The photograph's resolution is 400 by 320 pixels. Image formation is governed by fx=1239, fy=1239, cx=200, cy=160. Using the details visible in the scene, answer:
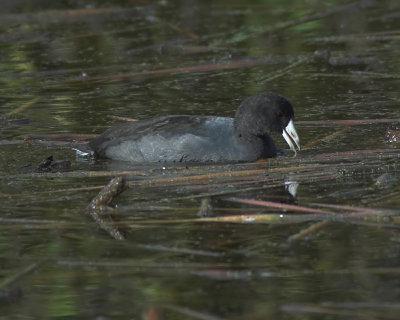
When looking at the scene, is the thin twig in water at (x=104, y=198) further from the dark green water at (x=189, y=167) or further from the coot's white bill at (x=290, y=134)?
the coot's white bill at (x=290, y=134)

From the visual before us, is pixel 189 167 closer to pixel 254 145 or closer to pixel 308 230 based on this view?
pixel 254 145

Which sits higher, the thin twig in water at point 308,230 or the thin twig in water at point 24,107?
the thin twig in water at point 308,230

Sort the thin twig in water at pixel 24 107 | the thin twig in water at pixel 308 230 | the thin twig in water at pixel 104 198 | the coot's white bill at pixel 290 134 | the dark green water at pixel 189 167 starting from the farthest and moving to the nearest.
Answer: the thin twig in water at pixel 24 107 → the coot's white bill at pixel 290 134 → the thin twig in water at pixel 104 198 → the thin twig in water at pixel 308 230 → the dark green water at pixel 189 167

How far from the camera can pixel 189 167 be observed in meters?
8.04

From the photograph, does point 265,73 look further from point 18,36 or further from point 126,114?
point 18,36

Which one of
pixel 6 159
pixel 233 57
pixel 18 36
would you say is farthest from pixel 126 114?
pixel 18 36

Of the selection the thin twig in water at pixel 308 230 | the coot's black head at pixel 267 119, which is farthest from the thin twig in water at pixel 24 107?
the thin twig in water at pixel 308 230

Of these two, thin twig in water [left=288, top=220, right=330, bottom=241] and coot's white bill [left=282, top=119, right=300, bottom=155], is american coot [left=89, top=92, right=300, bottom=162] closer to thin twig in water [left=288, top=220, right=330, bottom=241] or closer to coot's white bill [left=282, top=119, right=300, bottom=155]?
coot's white bill [left=282, top=119, right=300, bottom=155]

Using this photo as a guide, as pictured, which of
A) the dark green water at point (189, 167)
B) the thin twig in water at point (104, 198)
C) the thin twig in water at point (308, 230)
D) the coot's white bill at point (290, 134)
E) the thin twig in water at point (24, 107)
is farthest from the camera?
the thin twig in water at point (24, 107)

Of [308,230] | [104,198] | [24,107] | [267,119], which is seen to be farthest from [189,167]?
[24,107]

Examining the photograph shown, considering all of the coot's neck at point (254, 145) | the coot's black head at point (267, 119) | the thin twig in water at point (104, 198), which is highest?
the thin twig in water at point (104, 198)

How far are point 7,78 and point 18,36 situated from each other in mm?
2111

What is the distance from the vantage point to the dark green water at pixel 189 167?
18.2ft

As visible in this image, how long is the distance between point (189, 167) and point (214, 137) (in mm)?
573
